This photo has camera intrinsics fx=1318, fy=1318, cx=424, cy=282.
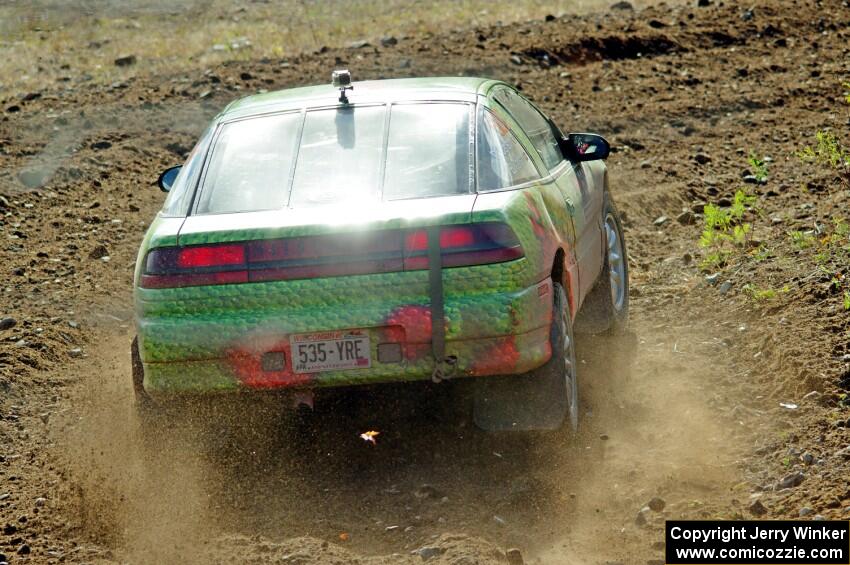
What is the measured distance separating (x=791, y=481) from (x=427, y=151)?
2.07m

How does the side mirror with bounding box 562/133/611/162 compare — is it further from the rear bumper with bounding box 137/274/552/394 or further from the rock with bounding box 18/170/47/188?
the rock with bounding box 18/170/47/188

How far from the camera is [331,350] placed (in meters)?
5.29

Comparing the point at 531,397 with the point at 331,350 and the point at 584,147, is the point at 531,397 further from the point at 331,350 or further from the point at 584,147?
the point at 584,147

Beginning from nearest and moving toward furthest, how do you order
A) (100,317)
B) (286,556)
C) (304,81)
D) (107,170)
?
(286,556) < (100,317) < (107,170) < (304,81)

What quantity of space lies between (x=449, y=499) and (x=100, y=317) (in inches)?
165

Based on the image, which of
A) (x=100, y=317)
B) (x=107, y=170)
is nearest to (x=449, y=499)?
(x=100, y=317)

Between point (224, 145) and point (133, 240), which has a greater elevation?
point (224, 145)

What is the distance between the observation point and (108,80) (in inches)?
678

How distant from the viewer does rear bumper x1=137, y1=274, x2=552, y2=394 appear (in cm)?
521

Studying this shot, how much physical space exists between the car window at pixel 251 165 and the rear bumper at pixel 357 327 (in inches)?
22.9

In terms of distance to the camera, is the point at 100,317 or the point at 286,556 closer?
the point at 286,556

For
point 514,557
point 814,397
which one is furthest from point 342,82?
point 814,397

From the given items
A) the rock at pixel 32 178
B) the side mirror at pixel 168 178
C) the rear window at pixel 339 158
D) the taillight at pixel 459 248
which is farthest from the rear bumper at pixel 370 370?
the rock at pixel 32 178

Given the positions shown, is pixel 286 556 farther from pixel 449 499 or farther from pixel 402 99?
pixel 402 99
